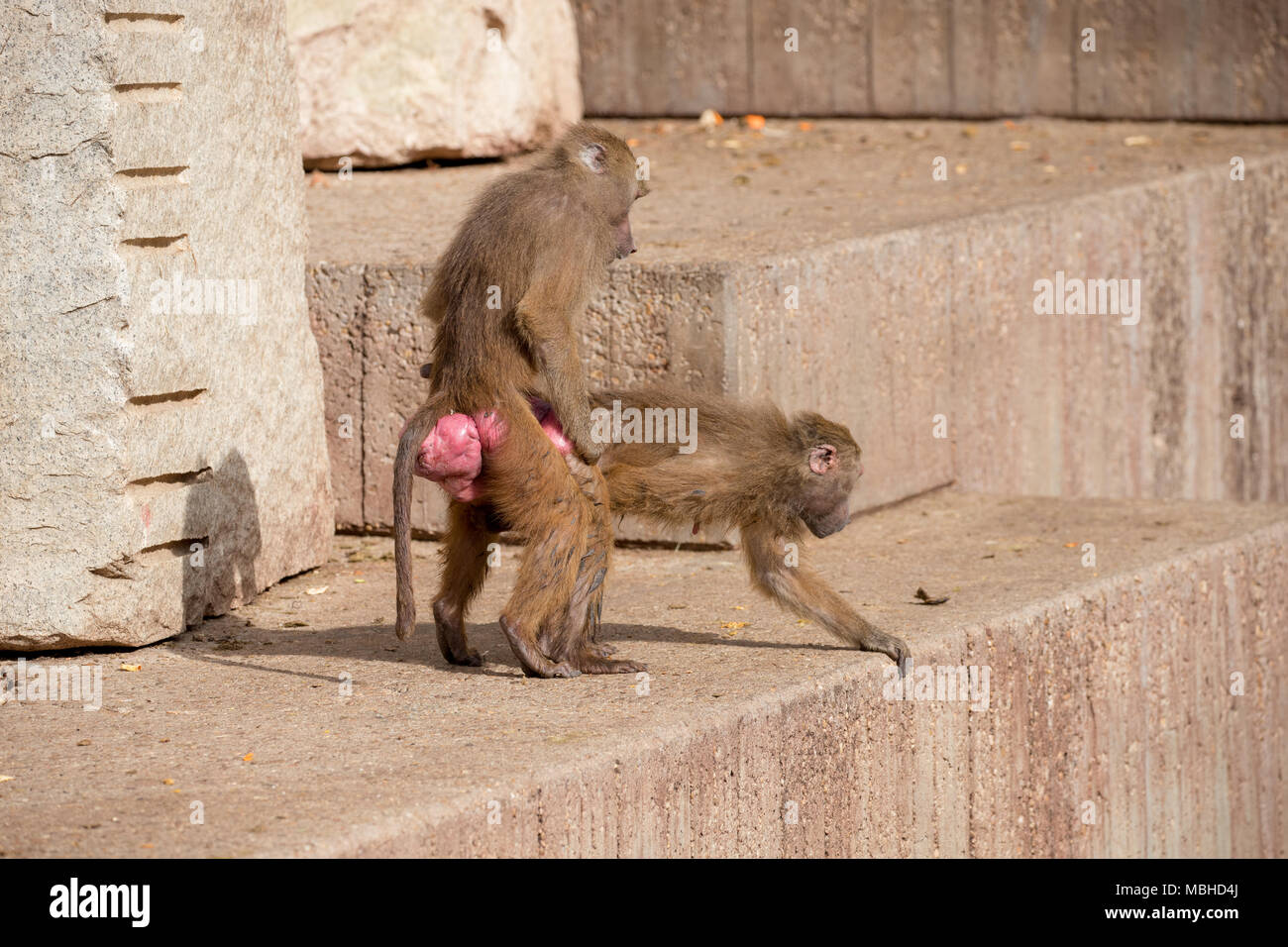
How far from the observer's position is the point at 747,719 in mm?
5027

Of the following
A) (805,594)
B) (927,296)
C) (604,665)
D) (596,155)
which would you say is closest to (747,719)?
(604,665)

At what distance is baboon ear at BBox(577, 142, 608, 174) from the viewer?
535 cm

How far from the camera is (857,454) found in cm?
579

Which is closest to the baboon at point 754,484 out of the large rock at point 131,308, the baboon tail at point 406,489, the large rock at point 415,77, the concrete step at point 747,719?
the concrete step at point 747,719

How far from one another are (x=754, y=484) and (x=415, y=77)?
187 inches

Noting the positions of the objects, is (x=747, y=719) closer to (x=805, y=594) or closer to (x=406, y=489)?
(x=805, y=594)

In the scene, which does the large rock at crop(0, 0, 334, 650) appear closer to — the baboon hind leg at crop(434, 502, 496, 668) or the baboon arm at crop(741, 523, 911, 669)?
the baboon hind leg at crop(434, 502, 496, 668)

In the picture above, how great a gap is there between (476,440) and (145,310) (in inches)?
48.9

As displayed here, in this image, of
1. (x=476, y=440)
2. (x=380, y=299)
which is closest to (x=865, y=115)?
(x=380, y=299)

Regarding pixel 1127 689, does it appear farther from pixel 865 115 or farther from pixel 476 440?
pixel 865 115

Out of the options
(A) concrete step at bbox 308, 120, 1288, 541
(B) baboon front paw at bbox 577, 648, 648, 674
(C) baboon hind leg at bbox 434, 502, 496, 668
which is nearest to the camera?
(B) baboon front paw at bbox 577, 648, 648, 674

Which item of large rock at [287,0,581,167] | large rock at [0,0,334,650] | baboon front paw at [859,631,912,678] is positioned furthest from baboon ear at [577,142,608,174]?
large rock at [287,0,581,167]

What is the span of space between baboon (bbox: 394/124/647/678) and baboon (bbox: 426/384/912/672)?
0.28 m

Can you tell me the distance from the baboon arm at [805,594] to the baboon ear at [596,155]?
47.0 inches
